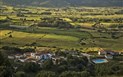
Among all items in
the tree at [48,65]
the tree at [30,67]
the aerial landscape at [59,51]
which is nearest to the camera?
the aerial landscape at [59,51]

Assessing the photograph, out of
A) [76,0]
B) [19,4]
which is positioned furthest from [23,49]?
[76,0]

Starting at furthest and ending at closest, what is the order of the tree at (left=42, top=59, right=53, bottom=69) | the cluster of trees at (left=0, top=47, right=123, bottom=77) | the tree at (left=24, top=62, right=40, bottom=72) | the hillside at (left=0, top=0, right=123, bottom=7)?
the hillside at (left=0, top=0, right=123, bottom=7) < the tree at (left=42, top=59, right=53, bottom=69) < the tree at (left=24, top=62, right=40, bottom=72) < the cluster of trees at (left=0, top=47, right=123, bottom=77)

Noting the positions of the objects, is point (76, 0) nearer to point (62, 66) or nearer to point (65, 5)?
point (65, 5)

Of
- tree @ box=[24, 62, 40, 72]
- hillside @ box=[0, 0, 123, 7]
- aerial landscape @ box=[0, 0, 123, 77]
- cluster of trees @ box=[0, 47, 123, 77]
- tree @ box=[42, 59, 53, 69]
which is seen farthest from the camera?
hillside @ box=[0, 0, 123, 7]

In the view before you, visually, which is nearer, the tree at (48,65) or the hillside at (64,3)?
the tree at (48,65)

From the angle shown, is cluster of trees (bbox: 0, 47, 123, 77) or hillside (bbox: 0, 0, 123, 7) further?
hillside (bbox: 0, 0, 123, 7)

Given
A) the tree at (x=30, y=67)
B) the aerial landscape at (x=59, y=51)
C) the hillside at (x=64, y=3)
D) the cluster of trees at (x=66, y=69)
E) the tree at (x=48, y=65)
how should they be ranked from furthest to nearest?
1. the hillside at (x=64, y=3)
2. the tree at (x=48, y=65)
3. the tree at (x=30, y=67)
4. the aerial landscape at (x=59, y=51)
5. the cluster of trees at (x=66, y=69)

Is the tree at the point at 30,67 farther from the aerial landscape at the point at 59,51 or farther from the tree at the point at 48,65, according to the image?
the tree at the point at 48,65

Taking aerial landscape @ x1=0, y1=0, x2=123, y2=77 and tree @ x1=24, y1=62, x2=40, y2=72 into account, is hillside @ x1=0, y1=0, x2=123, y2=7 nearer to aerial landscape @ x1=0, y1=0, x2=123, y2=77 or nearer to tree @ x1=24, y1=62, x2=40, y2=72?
aerial landscape @ x1=0, y1=0, x2=123, y2=77

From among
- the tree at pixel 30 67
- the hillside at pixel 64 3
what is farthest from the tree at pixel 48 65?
the hillside at pixel 64 3

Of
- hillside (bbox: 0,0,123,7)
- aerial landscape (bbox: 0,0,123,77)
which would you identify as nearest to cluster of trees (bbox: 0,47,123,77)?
aerial landscape (bbox: 0,0,123,77)

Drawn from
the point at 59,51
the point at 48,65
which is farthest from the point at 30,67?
the point at 59,51
